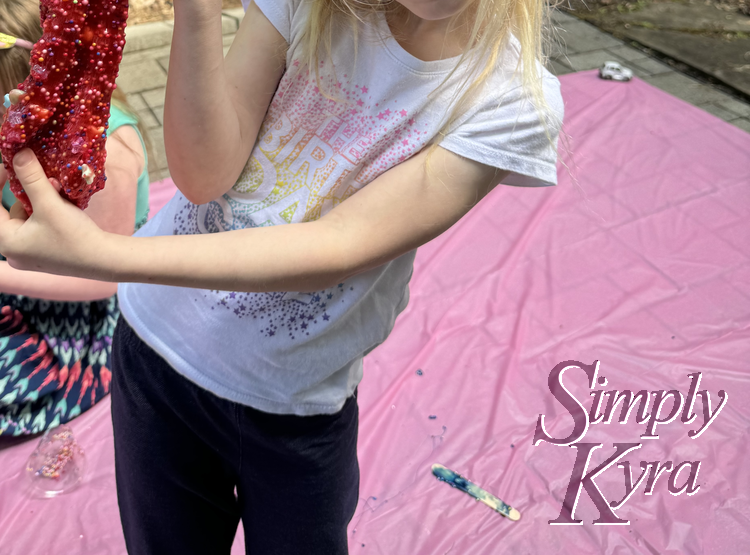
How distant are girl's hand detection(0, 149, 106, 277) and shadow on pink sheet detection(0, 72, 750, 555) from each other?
3.46 feet

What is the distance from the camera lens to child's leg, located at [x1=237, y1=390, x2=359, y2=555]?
2.68ft

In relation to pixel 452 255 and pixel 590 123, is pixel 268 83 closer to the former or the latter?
pixel 452 255

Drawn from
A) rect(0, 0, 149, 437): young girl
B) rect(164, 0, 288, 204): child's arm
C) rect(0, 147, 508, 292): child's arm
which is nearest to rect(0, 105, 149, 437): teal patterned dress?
rect(0, 0, 149, 437): young girl

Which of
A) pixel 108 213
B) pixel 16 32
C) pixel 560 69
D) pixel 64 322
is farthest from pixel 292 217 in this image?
pixel 560 69

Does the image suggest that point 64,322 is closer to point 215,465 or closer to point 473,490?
point 215,465

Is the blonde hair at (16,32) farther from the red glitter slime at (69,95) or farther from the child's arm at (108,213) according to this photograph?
the red glitter slime at (69,95)

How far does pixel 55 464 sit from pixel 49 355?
246 millimetres

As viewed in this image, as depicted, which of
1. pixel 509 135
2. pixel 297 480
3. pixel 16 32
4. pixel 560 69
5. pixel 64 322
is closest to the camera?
pixel 509 135

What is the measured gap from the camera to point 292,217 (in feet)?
2.45

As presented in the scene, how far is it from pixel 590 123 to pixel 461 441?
5.50ft

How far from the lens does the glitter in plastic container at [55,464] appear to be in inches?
58.1

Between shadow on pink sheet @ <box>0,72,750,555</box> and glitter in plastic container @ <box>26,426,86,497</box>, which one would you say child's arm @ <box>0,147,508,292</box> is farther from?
glitter in plastic container @ <box>26,426,86,497</box>

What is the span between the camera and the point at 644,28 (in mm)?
3984

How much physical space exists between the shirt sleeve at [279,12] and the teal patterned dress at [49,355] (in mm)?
777
